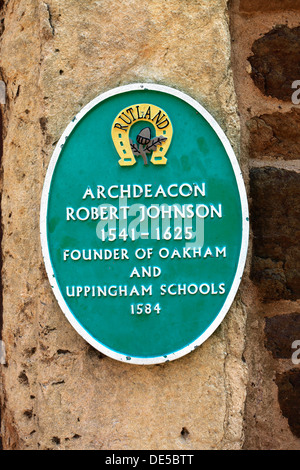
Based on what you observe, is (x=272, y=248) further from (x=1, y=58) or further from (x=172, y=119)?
(x=1, y=58)

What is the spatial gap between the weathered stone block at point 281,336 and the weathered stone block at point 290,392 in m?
0.06

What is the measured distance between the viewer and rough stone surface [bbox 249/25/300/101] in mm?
1558

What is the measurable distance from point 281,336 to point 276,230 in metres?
0.31

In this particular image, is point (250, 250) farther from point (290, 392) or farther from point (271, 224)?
point (290, 392)

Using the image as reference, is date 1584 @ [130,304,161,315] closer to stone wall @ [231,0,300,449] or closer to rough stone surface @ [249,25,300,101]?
stone wall @ [231,0,300,449]

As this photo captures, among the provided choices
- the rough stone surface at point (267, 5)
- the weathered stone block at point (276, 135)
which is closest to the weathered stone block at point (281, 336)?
the weathered stone block at point (276, 135)

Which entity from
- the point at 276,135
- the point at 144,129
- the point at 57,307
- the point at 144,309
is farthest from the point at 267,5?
the point at 57,307

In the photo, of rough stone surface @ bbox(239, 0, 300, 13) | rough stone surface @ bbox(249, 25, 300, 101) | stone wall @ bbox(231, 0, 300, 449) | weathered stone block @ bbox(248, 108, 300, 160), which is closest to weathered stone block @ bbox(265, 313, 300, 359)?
stone wall @ bbox(231, 0, 300, 449)

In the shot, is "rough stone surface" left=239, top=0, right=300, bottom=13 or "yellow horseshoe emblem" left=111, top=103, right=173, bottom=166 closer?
"yellow horseshoe emblem" left=111, top=103, right=173, bottom=166

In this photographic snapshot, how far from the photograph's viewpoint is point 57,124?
1500 mm

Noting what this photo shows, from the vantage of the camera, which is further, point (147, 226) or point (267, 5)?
point (267, 5)

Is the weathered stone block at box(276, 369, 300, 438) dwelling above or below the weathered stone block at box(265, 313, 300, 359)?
below

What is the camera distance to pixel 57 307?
148 cm

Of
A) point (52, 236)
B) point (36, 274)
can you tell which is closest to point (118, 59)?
point (52, 236)
